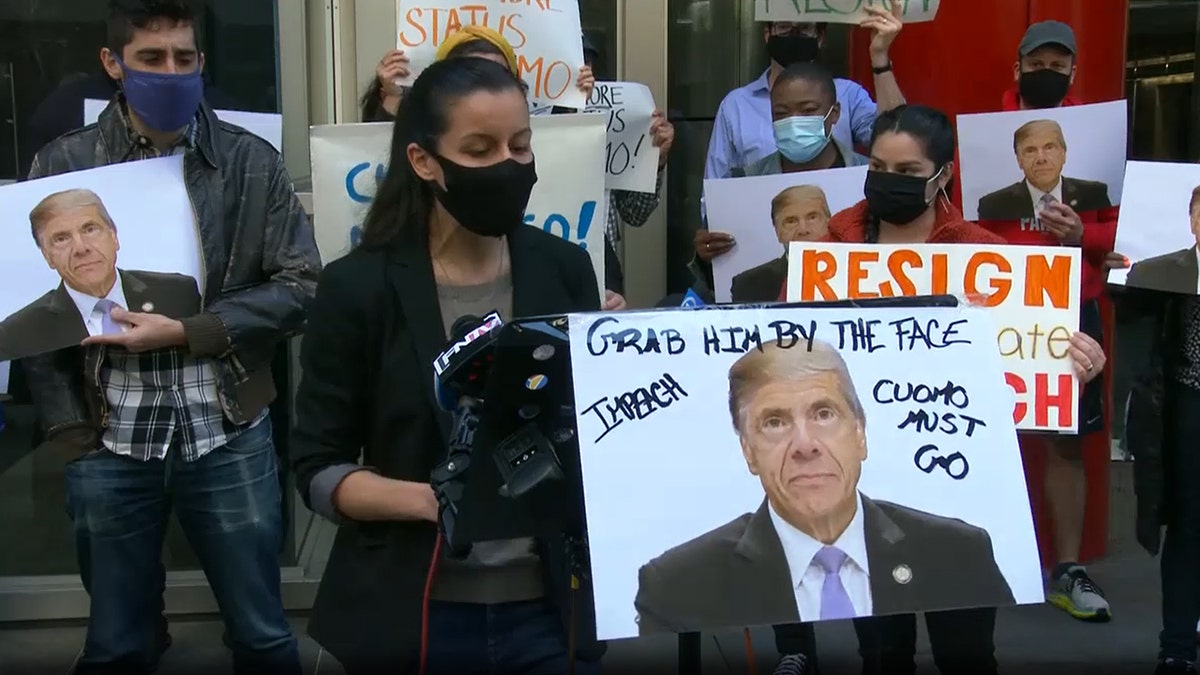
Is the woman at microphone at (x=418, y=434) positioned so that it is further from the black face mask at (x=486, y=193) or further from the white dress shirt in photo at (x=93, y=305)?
the white dress shirt in photo at (x=93, y=305)

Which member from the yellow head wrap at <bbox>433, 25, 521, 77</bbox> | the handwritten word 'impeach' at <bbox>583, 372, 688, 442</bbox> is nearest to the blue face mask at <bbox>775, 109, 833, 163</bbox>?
the yellow head wrap at <bbox>433, 25, 521, 77</bbox>

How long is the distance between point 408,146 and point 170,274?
99 centimetres

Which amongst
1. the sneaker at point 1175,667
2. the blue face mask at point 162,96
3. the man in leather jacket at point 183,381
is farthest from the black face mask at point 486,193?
the sneaker at point 1175,667

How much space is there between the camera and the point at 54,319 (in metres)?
2.95

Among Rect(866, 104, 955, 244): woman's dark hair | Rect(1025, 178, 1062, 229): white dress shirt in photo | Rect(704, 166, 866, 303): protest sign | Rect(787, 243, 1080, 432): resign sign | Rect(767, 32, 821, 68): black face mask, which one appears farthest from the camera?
Rect(767, 32, 821, 68): black face mask

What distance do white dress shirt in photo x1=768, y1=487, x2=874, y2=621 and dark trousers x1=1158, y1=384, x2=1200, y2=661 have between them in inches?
94.9

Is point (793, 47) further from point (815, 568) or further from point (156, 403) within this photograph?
point (815, 568)

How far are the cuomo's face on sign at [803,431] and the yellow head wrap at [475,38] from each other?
6.27ft

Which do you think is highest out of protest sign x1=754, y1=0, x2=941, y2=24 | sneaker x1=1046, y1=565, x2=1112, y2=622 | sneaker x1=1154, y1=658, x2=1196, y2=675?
protest sign x1=754, y1=0, x2=941, y2=24

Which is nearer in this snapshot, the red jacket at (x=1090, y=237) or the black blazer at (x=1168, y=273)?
the black blazer at (x=1168, y=273)

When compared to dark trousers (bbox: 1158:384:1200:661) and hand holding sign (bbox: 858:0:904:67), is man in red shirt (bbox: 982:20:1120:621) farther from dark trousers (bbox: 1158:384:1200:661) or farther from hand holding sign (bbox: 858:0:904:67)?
hand holding sign (bbox: 858:0:904:67)

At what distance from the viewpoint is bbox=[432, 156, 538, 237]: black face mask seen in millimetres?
2268

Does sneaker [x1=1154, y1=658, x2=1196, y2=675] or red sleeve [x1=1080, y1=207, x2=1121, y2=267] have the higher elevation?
red sleeve [x1=1080, y1=207, x2=1121, y2=267]

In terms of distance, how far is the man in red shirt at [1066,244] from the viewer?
3951 mm
